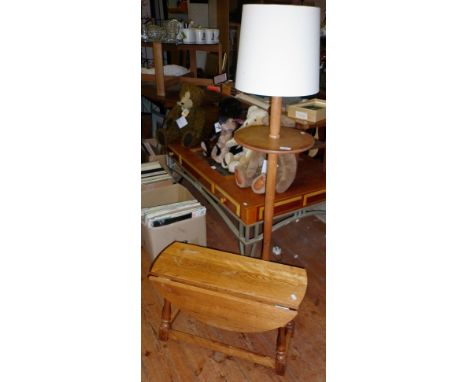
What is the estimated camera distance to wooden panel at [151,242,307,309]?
4.37 feet

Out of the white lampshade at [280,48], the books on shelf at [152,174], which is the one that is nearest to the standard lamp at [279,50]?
the white lampshade at [280,48]

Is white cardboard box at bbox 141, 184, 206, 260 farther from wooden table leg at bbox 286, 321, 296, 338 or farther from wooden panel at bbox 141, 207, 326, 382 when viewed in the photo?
wooden table leg at bbox 286, 321, 296, 338

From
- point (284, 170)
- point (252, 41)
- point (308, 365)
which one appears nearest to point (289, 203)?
point (284, 170)

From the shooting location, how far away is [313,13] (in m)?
1.16

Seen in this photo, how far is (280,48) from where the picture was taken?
44.9 inches

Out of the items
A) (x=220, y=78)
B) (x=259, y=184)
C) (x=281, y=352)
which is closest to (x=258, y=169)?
(x=259, y=184)

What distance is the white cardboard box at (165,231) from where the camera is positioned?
1880 mm

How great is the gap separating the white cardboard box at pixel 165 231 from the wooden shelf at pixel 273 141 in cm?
64

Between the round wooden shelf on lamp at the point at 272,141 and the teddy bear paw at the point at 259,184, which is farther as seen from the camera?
the teddy bear paw at the point at 259,184

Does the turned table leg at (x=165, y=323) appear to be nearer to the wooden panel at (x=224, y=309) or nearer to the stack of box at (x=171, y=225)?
the wooden panel at (x=224, y=309)

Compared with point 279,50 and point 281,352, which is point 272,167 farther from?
point 281,352

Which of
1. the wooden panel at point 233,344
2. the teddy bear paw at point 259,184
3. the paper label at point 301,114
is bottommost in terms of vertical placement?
the wooden panel at point 233,344

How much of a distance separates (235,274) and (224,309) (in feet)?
0.46

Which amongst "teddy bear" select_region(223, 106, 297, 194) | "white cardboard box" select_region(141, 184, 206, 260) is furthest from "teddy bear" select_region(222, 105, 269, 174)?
"white cardboard box" select_region(141, 184, 206, 260)
